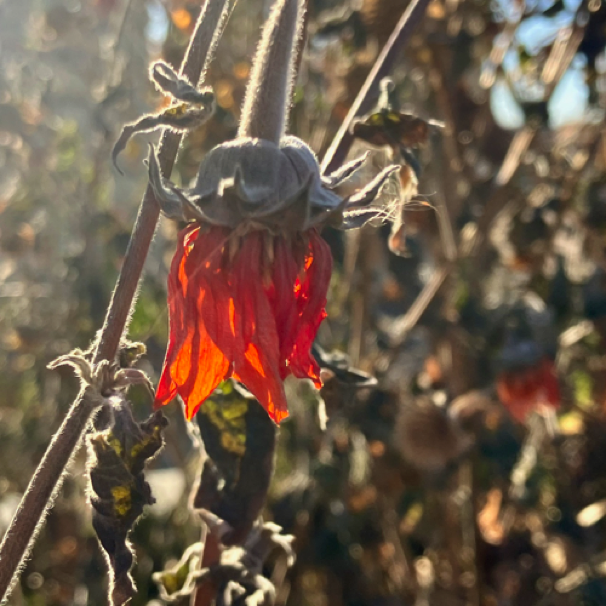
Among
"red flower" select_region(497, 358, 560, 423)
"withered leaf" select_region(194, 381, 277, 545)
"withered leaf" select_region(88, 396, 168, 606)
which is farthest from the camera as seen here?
"red flower" select_region(497, 358, 560, 423)

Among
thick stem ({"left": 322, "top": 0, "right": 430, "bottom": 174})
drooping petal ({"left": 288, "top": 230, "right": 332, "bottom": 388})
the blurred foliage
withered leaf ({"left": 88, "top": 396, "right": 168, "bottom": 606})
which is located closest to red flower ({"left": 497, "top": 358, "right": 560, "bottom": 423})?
the blurred foliage

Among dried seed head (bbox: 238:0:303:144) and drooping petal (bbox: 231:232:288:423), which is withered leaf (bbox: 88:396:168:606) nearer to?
drooping petal (bbox: 231:232:288:423)

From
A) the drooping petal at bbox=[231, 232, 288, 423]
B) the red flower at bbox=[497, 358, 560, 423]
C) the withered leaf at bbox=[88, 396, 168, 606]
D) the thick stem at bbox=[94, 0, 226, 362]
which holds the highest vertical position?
the thick stem at bbox=[94, 0, 226, 362]

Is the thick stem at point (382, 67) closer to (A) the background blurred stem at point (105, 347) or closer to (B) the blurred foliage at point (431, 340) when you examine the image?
(A) the background blurred stem at point (105, 347)

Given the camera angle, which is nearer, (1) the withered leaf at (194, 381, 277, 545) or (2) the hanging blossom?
(2) the hanging blossom

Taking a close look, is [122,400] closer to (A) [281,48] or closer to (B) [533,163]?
(A) [281,48]

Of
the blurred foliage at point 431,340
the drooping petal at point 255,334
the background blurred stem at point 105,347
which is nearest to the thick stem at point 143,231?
the background blurred stem at point 105,347
